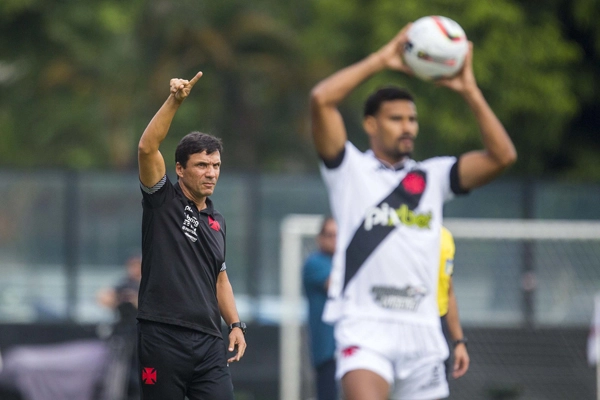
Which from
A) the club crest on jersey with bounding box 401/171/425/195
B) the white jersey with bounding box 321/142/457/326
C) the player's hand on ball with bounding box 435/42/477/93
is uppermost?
the player's hand on ball with bounding box 435/42/477/93

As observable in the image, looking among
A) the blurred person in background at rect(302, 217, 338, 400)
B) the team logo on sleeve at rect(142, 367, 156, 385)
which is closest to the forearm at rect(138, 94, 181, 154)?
the team logo on sleeve at rect(142, 367, 156, 385)

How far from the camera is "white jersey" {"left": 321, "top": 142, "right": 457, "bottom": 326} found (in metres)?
5.77

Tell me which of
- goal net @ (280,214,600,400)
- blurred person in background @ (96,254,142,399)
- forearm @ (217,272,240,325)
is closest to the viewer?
forearm @ (217,272,240,325)

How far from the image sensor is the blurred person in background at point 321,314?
8695 millimetres

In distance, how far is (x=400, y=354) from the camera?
568cm

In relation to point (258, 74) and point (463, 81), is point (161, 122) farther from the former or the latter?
point (258, 74)

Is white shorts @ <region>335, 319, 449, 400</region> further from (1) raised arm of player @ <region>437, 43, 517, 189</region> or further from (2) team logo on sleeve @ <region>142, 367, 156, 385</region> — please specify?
(2) team logo on sleeve @ <region>142, 367, 156, 385</region>

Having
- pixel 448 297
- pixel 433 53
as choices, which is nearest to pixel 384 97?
pixel 433 53

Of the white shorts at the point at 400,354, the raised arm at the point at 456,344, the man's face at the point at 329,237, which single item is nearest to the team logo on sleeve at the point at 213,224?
the white shorts at the point at 400,354

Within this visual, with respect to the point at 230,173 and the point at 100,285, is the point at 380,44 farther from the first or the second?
the point at 100,285

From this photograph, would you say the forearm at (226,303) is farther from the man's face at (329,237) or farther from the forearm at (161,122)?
the man's face at (329,237)

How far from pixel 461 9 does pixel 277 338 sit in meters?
6.13

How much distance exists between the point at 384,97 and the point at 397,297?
1.11m

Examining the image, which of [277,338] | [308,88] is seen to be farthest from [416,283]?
[308,88]
